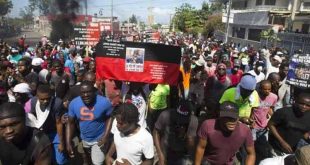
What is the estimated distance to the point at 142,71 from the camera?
17.9ft

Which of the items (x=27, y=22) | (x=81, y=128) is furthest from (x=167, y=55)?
(x=27, y=22)

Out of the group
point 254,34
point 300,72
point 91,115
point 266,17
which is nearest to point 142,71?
point 91,115

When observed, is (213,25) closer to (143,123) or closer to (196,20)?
(196,20)

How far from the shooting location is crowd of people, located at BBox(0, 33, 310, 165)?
2.68 meters

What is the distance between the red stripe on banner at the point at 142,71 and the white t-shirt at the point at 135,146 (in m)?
2.12

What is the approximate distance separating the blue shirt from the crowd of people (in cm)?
1

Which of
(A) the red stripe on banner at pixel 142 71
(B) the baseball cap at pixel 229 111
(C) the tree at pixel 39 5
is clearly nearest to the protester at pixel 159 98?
(A) the red stripe on banner at pixel 142 71

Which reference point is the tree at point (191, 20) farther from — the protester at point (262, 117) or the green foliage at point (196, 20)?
the protester at point (262, 117)

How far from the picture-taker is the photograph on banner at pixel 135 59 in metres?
5.42

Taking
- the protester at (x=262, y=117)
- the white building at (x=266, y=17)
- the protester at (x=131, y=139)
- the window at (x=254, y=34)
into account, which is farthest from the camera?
the window at (x=254, y=34)

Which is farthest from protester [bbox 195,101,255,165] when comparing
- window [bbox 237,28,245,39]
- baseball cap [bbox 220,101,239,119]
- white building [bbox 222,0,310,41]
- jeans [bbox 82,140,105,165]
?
window [bbox 237,28,245,39]

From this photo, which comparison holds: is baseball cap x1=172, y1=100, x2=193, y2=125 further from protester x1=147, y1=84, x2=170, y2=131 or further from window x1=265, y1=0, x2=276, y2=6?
window x1=265, y1=0, x2=276, y2=6

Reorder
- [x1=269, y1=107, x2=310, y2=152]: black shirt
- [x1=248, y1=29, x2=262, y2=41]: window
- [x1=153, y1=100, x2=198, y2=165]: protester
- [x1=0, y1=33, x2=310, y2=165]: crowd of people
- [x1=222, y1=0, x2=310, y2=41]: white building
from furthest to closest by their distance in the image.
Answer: [x1=248, y1=29, x2=262, y2=41]: window < [x1=222, y1=0, x2=310, y2=41]: white building < [x1=153, y1=100, x2=198, y2=165]: protester < [x1=269, y1=107, x2=310, y2=152]: black shirt < [x1=0, y1=33, x2=310, y2=165]: crowd of people

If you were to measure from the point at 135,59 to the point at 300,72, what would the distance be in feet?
10.1
